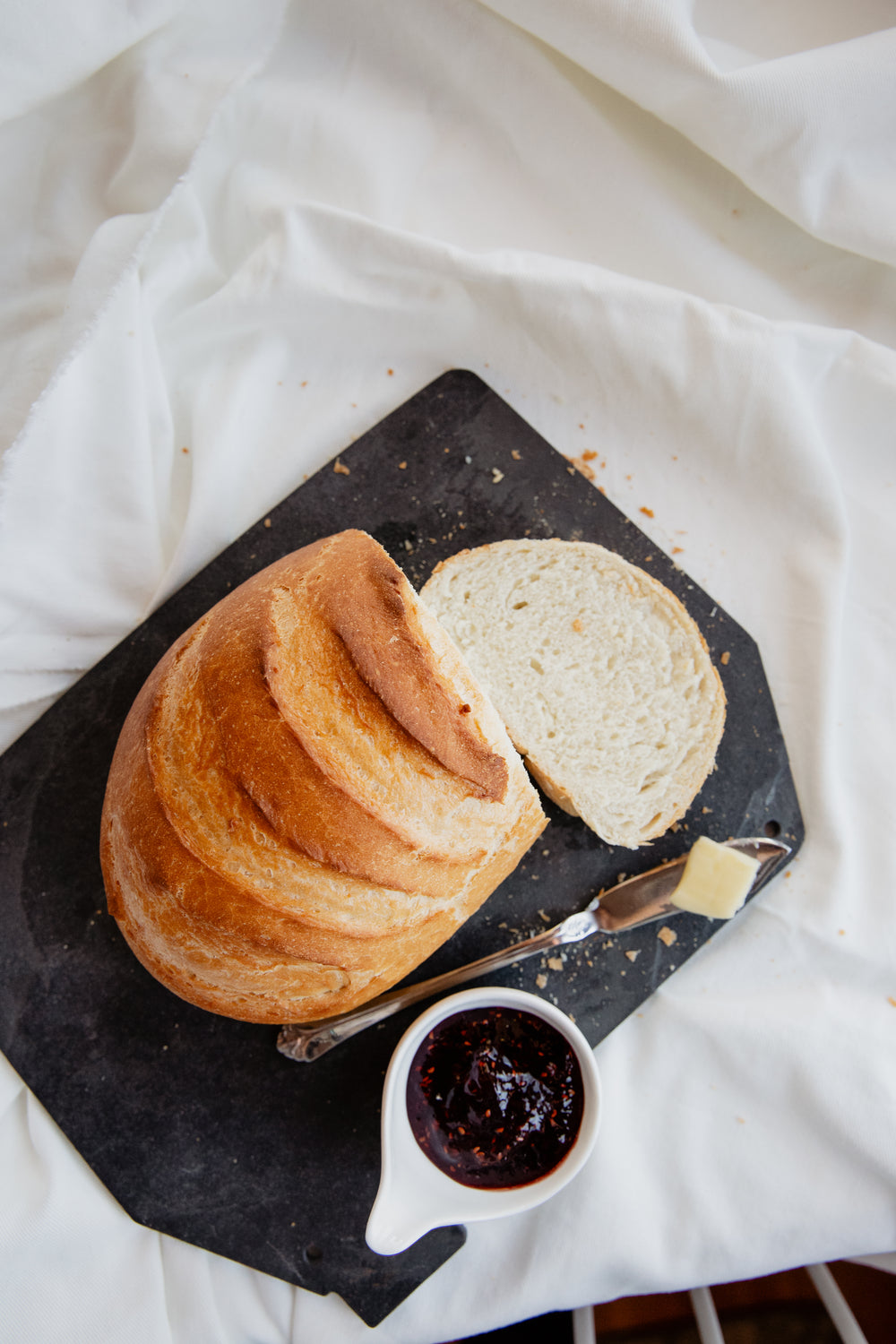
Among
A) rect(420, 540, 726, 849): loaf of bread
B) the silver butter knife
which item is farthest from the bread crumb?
the silver butter knife

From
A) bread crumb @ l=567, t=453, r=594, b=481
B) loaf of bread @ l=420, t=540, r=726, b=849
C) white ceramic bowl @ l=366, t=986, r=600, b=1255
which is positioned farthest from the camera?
bread crumb @ l=567, t=453, r=594, b=481

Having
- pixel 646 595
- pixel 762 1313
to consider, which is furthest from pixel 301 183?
pixel 762 1313

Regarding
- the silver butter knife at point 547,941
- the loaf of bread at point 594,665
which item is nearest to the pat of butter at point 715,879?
the silver butter knife at point 547,941

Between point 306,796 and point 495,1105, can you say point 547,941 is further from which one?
point 306,796

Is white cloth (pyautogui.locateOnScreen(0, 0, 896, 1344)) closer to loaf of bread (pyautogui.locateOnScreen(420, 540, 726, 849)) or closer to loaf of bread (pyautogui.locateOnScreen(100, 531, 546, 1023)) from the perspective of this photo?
loaf of bread (pyautogui.locateOnScreen(420, 540, 726, 849))

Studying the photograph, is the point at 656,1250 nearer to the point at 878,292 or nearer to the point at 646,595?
the point at 646,595

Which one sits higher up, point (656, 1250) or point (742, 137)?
point (742, 137)
